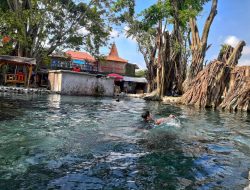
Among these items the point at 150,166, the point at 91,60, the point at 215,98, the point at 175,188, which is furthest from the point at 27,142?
the point at 91,60

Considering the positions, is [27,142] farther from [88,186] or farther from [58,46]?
[58,46]

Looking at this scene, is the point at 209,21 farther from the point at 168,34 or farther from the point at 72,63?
the point at 72,63

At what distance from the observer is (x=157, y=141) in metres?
10.6

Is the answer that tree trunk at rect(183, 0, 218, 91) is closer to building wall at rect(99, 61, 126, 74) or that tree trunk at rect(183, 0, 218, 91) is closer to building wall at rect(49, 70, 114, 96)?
building wall at rect(49, 70, 114, 96)

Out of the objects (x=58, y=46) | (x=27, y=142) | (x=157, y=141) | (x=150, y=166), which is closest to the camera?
→ (x=150, y=166)

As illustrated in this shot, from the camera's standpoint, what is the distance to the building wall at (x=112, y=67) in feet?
196

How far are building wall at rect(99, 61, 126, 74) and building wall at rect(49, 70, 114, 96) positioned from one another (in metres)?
19.9

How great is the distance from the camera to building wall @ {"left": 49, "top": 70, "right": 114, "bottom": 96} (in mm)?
35688

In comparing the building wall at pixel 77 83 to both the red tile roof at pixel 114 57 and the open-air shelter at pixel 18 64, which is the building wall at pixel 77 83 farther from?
the red tile roof at pixel 114 57

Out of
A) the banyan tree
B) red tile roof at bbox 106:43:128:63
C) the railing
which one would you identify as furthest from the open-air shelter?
red tile roof at bbox 106:43:128:63

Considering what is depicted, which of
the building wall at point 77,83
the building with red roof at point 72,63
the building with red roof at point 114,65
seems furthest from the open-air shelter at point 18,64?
the building with red roof at point 114,65

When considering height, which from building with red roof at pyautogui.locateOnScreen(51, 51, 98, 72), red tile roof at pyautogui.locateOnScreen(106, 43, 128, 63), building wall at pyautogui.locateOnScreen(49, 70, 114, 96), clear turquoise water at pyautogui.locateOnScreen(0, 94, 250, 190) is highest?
red tile roof at pyautogui.locateOnScreen(106, 43, 128, 63)

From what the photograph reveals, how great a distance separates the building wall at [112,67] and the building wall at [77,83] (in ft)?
65.2

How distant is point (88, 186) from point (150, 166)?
200 cm
